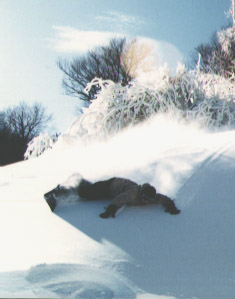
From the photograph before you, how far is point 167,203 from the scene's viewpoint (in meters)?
3.42

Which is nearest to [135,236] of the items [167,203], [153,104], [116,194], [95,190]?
[167,203]

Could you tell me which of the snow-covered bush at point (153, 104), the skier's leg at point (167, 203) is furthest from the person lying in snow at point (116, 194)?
the snow-covered bush at point (153, 104)

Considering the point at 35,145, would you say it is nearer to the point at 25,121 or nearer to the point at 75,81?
the point at 75,81

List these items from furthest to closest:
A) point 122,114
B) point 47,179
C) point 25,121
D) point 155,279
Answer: point 25,121 → point 122,114 → point 47,179 → point 155,279

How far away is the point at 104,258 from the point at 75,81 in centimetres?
1680

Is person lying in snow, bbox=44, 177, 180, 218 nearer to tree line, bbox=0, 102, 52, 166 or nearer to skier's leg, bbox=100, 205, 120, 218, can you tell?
skier's leg, bbox=100, 205, 120, 218

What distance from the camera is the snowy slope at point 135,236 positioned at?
8.48 feet

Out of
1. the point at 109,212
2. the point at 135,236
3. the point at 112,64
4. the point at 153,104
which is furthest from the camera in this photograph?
the point at 112,64

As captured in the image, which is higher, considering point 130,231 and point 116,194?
point 116,194

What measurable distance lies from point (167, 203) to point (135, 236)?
19.4 inches

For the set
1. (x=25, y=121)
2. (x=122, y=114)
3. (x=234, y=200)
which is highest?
(x=122, y=114)

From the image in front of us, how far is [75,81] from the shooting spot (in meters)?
19.0

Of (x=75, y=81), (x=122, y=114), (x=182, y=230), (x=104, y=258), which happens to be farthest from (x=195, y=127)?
(x=75, y=81)

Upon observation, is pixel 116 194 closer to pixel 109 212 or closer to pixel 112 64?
pixel 109 212
